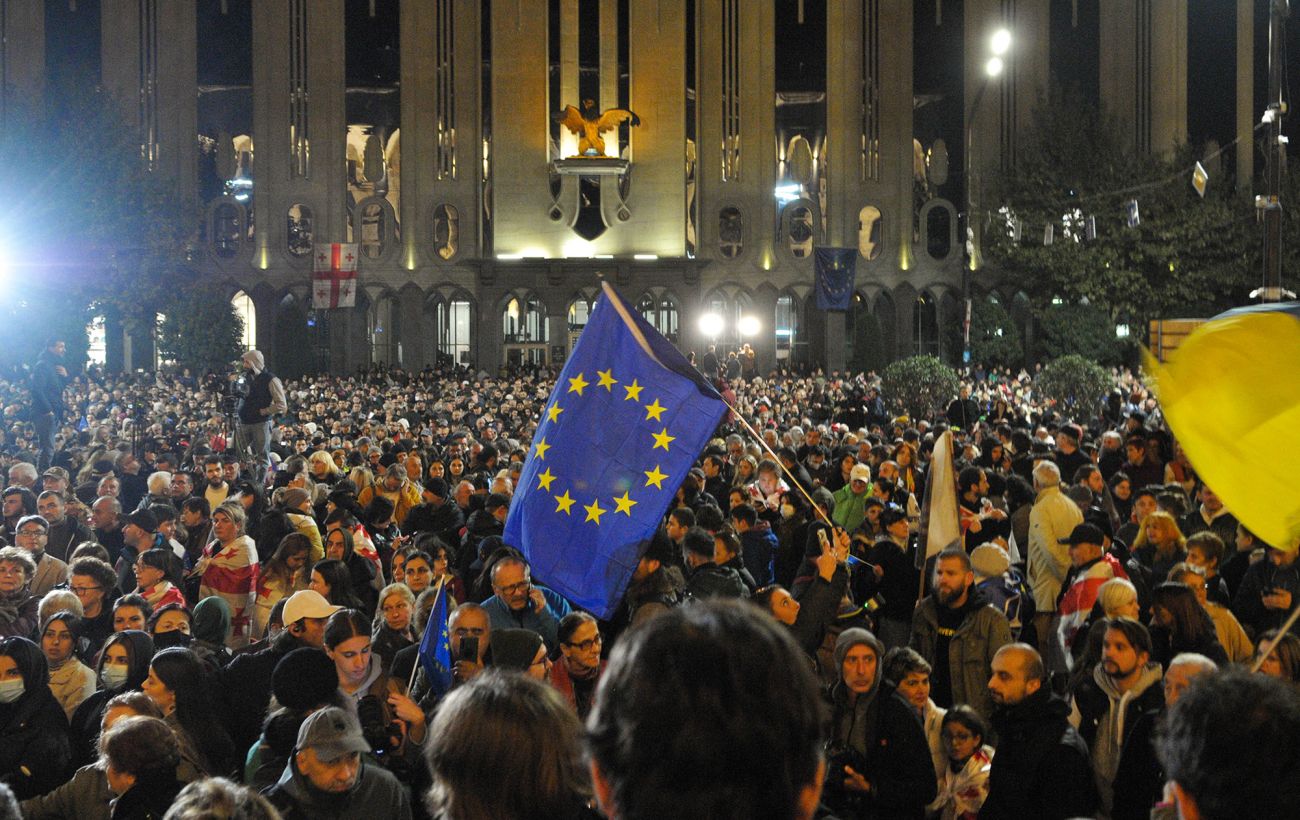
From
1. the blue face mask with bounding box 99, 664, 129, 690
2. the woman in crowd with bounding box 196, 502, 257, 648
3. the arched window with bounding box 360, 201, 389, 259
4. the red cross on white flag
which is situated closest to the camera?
the blue face mask with bounding box 99, 664, 129, 690

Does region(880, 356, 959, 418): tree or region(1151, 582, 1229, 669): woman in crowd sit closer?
region(1151, 582, 1229, 669): woman in crowd

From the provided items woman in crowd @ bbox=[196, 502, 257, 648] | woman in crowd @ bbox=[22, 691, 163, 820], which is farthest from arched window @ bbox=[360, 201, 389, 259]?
woman in crowd @ bbox=[22, 691, 163, 820]

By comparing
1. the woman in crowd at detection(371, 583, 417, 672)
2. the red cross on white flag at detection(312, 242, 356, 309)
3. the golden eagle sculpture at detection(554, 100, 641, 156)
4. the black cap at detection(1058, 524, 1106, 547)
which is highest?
the golden eagle sculpture at detection(554, 100, 641, 156)

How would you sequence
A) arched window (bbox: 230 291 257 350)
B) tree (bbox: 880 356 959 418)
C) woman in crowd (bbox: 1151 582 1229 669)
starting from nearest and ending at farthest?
1. woman in crowd (bbox: 1151 582 1229 669)
2. tree (bbox: 880 356 959 418)
3. arched window (bbox: 230 291 257 350)

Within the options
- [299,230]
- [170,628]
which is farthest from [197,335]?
[170,628]

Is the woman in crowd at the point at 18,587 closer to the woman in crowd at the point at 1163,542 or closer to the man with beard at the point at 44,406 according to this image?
the woman in crowd at the point at 1163,542

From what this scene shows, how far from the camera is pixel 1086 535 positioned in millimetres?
7484

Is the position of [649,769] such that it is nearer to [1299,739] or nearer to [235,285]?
[1299,739]

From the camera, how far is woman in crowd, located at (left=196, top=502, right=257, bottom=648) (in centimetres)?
845

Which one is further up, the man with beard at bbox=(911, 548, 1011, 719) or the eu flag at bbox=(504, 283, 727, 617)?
the eu flag at bbox=(504, 283, 727, 617)

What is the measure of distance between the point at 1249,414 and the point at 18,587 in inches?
250

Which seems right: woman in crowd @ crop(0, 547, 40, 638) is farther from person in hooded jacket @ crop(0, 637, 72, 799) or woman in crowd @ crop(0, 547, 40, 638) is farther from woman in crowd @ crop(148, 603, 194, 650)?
person in hooded jacket @ crop(0, 637, 72, 799)

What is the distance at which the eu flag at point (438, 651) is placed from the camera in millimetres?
5699

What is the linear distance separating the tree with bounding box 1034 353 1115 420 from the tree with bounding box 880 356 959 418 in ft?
5.47
